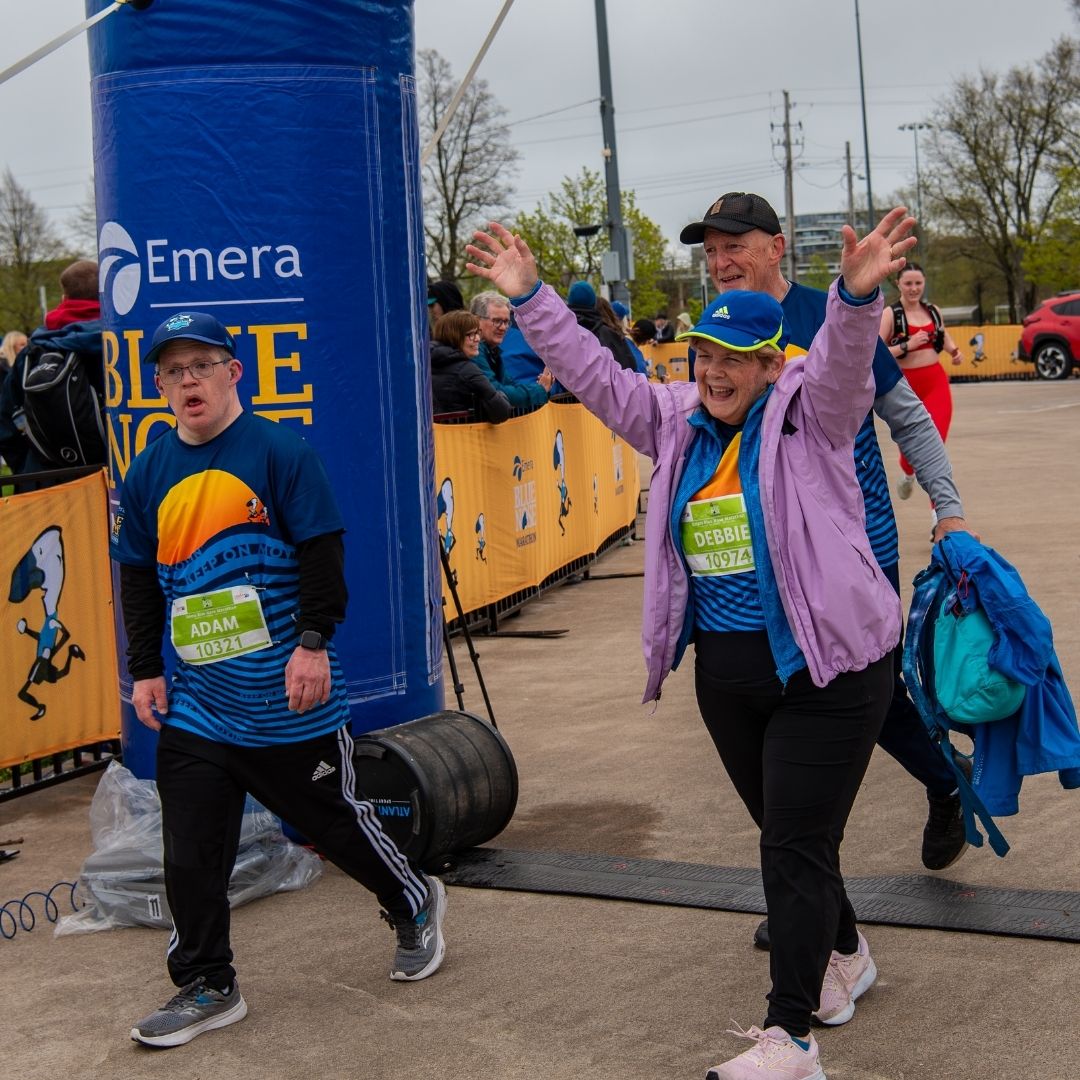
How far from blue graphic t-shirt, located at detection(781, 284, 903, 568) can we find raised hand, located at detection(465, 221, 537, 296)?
885 mm

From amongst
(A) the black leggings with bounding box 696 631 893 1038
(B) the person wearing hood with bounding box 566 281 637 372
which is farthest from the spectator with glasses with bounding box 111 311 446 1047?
(B) the person wearing hood with bounding box 566 281 637 372

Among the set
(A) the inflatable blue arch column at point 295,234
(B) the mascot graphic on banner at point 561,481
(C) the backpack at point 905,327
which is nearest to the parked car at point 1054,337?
(C) the backpack at point 905,327

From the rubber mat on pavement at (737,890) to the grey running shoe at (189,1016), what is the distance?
1189mm

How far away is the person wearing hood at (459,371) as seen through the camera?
32.3 ft

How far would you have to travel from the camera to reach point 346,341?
5.70 m

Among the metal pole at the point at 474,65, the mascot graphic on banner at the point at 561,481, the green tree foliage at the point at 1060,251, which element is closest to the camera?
the metal pole at the point at 474,65

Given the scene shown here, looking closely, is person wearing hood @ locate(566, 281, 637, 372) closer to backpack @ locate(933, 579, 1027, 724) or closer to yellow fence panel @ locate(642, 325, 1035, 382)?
backpack @ locate(933, 579, 1027, 724)

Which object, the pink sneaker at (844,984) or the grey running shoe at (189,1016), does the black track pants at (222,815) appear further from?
the pink sneaker at (844,984)

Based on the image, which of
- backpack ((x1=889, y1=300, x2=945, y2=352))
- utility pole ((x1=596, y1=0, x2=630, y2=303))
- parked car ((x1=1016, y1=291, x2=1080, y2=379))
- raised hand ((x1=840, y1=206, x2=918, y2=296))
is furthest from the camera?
parked car ((x1=1016, y1=291, x2=1080, y2=379))

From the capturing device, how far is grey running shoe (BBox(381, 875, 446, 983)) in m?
4.55

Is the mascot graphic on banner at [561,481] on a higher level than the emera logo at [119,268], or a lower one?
lower

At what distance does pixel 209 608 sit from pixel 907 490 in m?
8.72

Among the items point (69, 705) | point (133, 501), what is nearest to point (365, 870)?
point (133, 501)

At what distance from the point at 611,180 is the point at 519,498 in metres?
18.9
